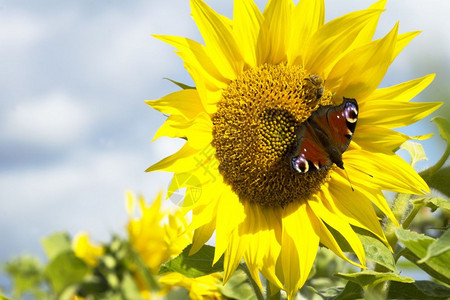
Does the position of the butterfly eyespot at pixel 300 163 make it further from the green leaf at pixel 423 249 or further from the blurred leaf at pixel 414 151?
the blurred leaf at pixel 414 151

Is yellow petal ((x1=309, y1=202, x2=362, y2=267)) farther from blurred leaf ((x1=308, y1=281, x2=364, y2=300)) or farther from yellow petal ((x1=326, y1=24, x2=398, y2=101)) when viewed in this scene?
yellow petal ((x1=326, y1=24, x2=398, y2=101))

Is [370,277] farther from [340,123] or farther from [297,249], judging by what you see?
[340,123]

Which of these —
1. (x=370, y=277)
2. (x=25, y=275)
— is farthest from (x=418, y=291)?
(x=25, y=275)

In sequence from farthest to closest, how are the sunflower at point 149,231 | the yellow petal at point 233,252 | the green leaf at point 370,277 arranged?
the sunflower at point 149,231 < the yellow petal at point 233,252 < the green leaf at point 370,277

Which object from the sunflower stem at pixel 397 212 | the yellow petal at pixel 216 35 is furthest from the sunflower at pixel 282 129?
the sunflower stem at pixel 397 212

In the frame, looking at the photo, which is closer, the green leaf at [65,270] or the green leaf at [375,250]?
the green leaf at [65,270]

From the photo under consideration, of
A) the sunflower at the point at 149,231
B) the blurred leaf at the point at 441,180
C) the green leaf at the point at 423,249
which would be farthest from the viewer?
the sunflower at the point at 149,231

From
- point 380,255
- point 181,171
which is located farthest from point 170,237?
point 380,255

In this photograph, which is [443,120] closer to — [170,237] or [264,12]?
[264,12]
